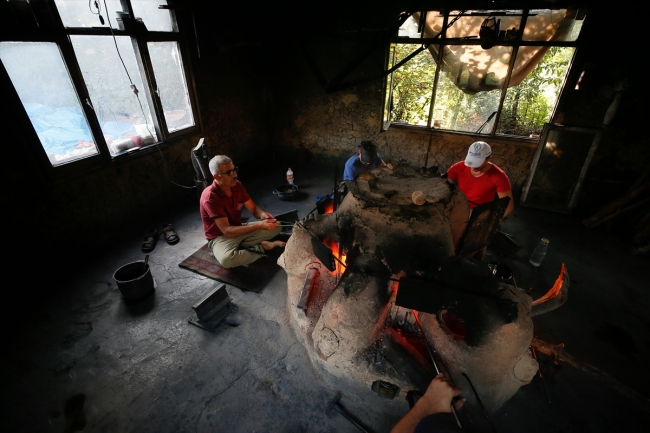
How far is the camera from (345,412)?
2.79 meters

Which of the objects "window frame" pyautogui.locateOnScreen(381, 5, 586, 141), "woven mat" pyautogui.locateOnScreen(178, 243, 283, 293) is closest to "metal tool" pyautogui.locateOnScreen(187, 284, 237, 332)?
"woven mat" pyautogui.locateOnScreen(178, 243, 283, 293)

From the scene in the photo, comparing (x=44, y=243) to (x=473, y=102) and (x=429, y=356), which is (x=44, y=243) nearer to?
(x=429, y=356)

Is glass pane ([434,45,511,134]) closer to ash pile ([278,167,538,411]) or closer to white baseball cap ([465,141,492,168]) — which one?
white baseball cap ([465,141,492,168])

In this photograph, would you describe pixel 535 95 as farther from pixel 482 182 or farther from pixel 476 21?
pixel 482 182

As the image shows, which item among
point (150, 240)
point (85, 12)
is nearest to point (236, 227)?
point (150, 240)

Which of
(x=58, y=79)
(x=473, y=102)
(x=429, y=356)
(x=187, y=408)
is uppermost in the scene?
(x=58, y=79)

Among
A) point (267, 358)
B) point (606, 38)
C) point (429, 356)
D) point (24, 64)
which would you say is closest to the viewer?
point (429, 356)

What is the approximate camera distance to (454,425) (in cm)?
170

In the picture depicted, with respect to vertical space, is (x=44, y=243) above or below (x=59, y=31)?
below

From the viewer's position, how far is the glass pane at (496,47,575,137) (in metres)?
5.81

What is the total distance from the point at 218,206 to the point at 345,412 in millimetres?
2916

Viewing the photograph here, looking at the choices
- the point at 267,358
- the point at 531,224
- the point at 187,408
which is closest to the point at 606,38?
the point at 531,224

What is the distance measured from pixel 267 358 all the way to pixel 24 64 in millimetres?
4976

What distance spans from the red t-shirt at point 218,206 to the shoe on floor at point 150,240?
145cm
